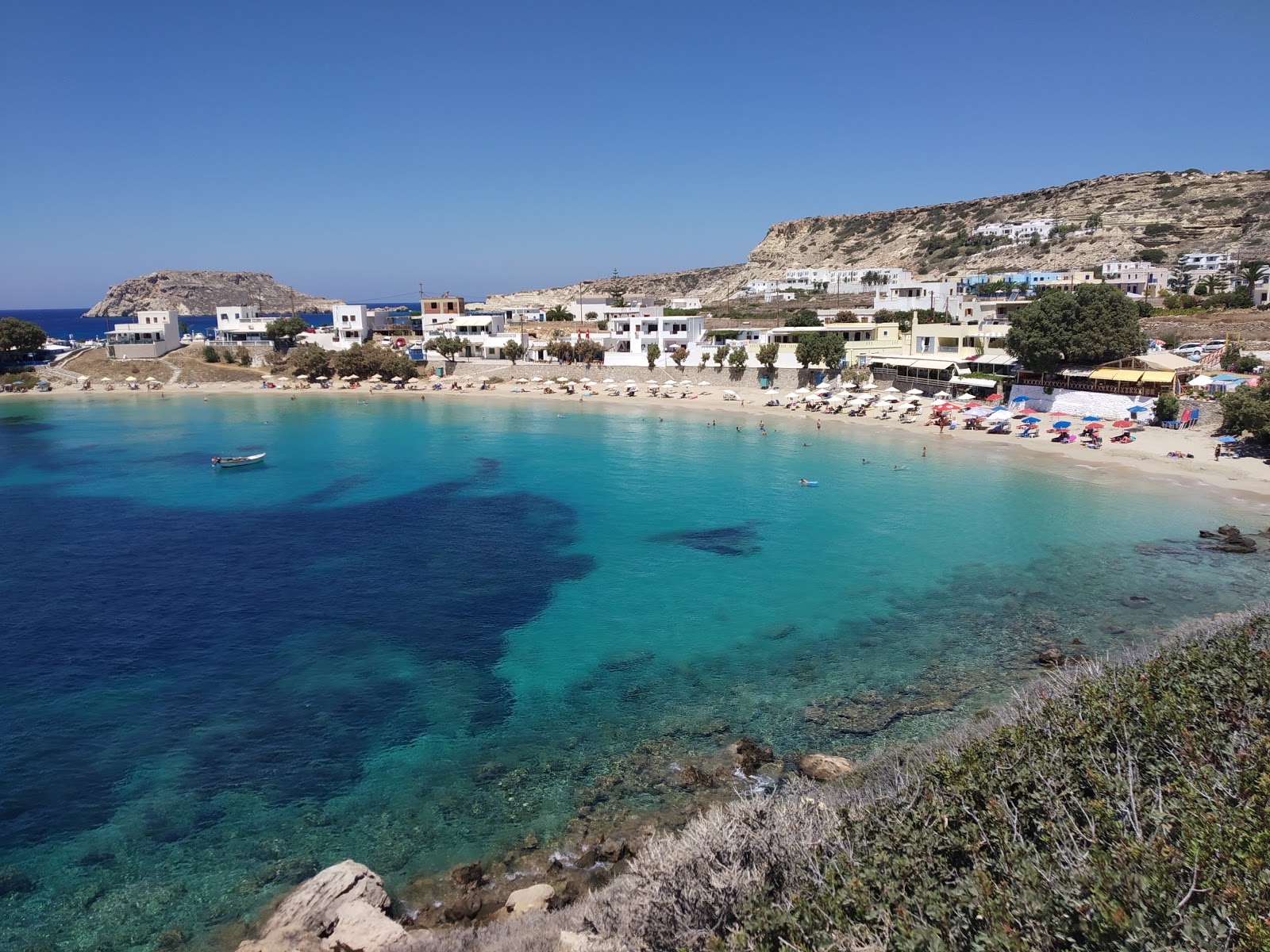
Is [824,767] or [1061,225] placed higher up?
[1061,225]

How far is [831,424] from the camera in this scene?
6575cm

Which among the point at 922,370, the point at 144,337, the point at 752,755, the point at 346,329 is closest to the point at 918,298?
the point at 922,370

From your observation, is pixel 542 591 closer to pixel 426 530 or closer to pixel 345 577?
pixel 345 577

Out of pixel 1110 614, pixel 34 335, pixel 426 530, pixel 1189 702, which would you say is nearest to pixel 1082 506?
pixel 1110 614

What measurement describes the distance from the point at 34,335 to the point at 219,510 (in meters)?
78.0

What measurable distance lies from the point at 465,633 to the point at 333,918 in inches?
511

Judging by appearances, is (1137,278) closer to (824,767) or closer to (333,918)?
(824,767)

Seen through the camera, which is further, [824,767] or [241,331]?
[241,331]

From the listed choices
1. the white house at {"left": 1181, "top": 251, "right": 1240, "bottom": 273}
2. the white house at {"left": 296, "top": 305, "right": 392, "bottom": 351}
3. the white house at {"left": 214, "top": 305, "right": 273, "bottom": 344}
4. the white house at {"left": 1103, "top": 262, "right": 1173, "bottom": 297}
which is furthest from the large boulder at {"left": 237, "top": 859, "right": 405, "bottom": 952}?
the white house at {"left": 1181, "top": 251, "right": 1240, "bottom": 273}

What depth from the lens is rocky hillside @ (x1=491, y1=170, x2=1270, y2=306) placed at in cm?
12069

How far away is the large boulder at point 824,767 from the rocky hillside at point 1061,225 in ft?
404

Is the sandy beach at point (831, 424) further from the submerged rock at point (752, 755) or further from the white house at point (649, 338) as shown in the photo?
the submerged rock at point (752, 755)

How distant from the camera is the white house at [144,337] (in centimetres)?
10012

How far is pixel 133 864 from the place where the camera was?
1583cm
